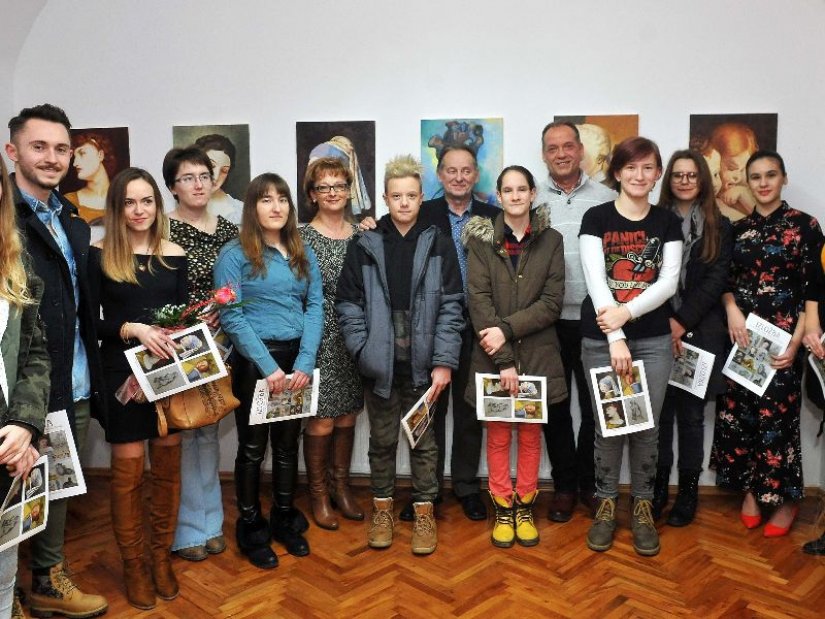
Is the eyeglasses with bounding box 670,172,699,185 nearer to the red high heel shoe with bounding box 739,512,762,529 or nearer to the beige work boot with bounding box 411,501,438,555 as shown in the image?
the red high heel shoe with bounding box 739,512,762,529

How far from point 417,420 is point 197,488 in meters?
1.05

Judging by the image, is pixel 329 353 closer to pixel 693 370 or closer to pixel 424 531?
pixel 424 531

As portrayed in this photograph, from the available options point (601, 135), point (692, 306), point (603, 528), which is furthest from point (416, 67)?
point (603, 528)

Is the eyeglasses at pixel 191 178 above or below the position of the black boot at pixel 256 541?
above

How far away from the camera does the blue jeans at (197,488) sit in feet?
9.87

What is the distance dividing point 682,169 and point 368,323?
1661 millimetres

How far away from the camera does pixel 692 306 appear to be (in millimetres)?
3156

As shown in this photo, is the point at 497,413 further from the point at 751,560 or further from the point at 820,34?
the point at 820,34

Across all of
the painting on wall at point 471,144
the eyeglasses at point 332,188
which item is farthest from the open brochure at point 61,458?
the painting on wall at point 471,144

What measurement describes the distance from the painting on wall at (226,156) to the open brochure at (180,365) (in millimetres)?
1603

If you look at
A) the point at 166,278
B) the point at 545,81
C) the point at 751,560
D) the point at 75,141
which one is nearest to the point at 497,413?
the point at 751,560

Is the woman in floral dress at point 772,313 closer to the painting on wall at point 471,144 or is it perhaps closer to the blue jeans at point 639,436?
the blue jeans at point 639,436

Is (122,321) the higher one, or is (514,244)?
(514,244)

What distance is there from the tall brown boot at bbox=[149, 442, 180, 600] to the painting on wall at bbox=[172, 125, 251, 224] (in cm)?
169
